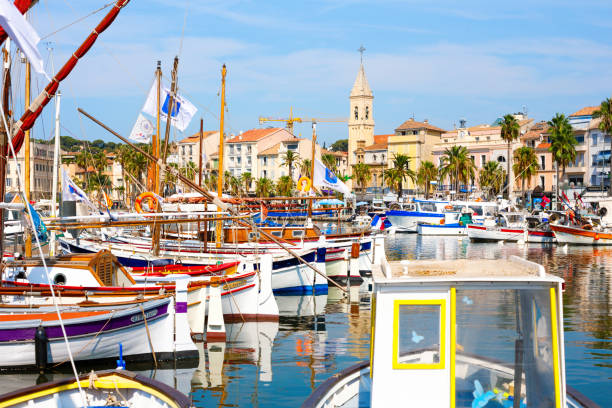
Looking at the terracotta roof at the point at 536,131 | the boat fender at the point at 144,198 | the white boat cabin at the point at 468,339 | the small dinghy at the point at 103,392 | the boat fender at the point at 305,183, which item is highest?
the terracotta roof at the point at 536,131

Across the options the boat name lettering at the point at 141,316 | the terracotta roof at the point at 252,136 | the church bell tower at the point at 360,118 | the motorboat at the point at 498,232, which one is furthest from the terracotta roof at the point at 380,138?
the boat name lettering at the point at 141,316

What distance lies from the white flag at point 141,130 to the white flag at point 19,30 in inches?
897

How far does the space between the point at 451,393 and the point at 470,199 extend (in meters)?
84.1

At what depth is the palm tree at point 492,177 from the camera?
107625mm

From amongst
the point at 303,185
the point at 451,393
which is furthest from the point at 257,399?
the point at 303,185

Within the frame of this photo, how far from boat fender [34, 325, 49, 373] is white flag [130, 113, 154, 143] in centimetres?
1742

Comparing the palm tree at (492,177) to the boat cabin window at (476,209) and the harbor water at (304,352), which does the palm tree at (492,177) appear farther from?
the harbor water at (304,352)

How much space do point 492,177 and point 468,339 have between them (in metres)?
103

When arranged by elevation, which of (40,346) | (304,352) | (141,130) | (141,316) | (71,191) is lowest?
(304,352)

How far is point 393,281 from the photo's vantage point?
8281 millimetres

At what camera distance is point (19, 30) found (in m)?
10.0

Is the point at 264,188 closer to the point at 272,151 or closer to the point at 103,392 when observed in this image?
the point at 272,151

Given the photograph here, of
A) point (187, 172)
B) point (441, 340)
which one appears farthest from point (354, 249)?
point (187, 172)

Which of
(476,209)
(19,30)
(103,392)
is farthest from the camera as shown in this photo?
(476,209)
